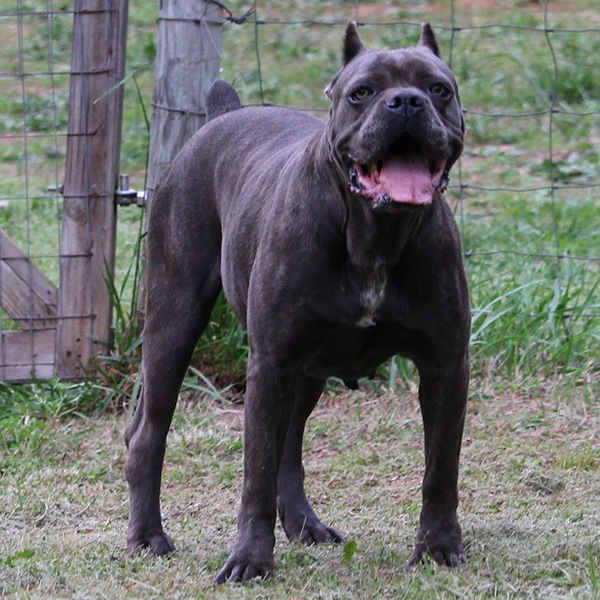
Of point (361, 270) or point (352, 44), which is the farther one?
point (352, 44)

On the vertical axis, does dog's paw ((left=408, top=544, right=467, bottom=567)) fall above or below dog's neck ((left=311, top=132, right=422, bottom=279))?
below

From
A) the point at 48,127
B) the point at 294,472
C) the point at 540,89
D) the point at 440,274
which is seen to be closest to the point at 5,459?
the point at 294,472

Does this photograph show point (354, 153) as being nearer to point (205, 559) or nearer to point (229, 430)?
point (205, 559)

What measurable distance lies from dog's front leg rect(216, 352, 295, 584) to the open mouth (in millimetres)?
631

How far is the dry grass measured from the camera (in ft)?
10.2

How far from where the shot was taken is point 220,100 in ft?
14.1

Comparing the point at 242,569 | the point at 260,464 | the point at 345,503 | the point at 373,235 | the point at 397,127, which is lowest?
the point at 345,503

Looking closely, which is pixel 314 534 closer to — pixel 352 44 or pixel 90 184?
pixel 352 44

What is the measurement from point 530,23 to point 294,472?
8.47m

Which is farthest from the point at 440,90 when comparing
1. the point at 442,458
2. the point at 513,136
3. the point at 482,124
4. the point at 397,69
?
the point at 482,124

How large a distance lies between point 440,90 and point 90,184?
2512 mm

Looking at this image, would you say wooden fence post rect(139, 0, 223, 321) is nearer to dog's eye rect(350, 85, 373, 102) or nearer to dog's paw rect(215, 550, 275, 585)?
dog's eye rect(350, 85, 373, 102)

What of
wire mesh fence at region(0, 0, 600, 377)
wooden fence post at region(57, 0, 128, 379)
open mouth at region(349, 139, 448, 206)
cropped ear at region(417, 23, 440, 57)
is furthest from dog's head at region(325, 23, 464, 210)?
wooden fence post at region(57, 0, 128, 379)

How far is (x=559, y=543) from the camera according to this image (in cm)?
330
